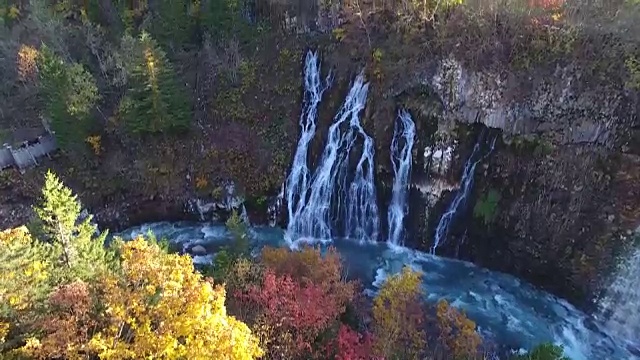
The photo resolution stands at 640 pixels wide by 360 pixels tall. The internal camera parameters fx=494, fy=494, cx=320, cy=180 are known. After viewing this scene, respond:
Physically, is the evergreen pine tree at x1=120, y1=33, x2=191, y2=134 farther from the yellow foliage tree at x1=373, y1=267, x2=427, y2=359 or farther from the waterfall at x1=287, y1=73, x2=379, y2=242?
the yellow foliage tree at x1=373, y1=267, x2=427, y2=359

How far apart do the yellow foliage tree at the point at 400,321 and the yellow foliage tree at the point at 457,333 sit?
90cm

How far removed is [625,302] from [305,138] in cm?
1976

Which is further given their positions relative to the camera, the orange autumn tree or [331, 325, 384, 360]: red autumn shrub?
[331, 325, 384, 360]: red autumn shrub

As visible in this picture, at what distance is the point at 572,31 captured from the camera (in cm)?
2514

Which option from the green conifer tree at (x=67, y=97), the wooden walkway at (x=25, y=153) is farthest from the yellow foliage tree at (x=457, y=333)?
the wooden walkway at (x=25, y=153)

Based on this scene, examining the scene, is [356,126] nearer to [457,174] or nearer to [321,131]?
[321,131]

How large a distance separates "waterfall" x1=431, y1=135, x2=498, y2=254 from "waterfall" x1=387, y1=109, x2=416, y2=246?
219 centimetres

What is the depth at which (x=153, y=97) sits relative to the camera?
96.5 ft

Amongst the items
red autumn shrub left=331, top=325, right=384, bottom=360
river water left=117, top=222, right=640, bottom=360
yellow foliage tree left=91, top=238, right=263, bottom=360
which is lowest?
river water left=117, top=222, right=640, bottom=360

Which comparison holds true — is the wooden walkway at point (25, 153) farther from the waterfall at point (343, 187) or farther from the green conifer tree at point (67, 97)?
the waterfall at point (343, 187)

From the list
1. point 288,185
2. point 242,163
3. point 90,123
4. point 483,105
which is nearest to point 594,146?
point 483,105

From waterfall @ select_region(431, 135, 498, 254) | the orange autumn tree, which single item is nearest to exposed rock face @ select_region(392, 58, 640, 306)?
waterfall @ select_region(431, 135, 498, 254)

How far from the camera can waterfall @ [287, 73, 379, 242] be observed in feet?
99.7

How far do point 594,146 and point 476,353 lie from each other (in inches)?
482
